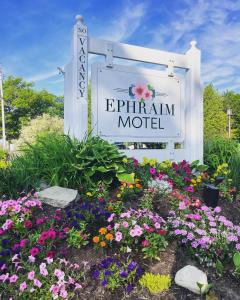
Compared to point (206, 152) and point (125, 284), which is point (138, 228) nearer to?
point (125, 284)

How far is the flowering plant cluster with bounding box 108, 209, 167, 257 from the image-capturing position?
230 cm

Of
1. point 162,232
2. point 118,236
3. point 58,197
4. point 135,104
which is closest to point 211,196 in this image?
point 162,232

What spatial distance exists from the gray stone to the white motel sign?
44.0 inches

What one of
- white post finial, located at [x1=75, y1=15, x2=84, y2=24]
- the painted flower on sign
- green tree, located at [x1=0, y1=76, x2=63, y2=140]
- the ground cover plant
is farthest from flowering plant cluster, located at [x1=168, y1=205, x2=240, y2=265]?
green tree, located at [x1=0, y1=76, x2=63, y2=140]

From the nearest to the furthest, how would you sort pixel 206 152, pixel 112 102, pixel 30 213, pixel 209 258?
pixel 209 258
pixel 30 213
pixel 112 102
pixel 206 152

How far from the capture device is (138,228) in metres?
2.36

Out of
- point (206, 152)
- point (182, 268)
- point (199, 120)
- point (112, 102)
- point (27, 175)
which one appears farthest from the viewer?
point (206, 152)

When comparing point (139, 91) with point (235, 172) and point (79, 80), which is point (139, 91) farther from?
point (235, 172)

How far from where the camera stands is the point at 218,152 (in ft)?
19.5

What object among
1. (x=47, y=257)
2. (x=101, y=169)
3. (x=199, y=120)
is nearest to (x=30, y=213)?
(x=47, y=257)

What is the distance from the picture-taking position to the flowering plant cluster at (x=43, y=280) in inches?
73.7

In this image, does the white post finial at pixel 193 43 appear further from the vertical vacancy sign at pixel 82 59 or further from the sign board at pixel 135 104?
the vertical vacancy sign at pixel 82 59

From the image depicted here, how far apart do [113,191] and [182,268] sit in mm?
1519

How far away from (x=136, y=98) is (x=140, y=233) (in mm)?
3002
